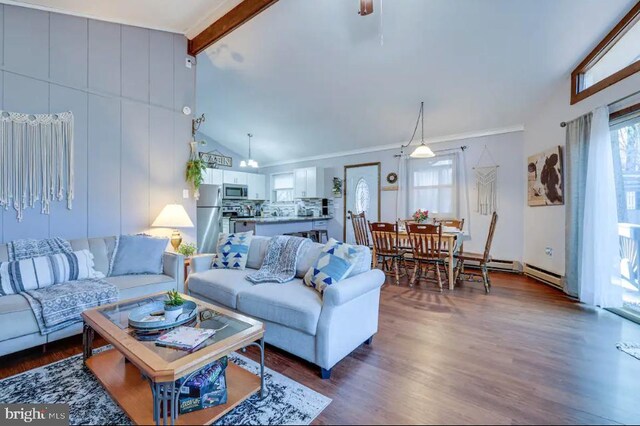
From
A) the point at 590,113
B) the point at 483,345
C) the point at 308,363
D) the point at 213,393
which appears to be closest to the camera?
the point at 213,393

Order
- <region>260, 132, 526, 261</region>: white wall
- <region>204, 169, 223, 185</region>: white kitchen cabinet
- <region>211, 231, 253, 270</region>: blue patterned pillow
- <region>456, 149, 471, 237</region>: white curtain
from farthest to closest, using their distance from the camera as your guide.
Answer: <region>204, 169, 223, 185</region>: white kitchen cabinet, <region>456, 149, 471, 237</region>: white curtain, <region>260, 132, 526, 261</region>: white wall, <region>211, 231, 253, 270</region>: blue patterned pillow

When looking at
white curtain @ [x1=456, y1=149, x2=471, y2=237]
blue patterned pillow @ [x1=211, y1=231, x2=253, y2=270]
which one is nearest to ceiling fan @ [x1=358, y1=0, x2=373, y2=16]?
blue patterned pillow @ [x1=211, y1=231, x2=253, y2=270]

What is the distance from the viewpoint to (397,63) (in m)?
3.80

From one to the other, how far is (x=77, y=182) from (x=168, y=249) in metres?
1.27

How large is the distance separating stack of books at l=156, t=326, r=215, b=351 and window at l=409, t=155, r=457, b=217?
4790mm

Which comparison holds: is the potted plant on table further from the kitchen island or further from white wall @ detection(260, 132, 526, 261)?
white wall @ detection(260, 132, 526, 261)

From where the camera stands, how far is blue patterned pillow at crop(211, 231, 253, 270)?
3.06 m

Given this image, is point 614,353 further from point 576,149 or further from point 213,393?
point 213,393

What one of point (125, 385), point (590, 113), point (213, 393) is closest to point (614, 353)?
point (590, 113)

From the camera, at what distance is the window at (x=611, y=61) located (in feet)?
8.95

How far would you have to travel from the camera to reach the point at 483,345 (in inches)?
90.2

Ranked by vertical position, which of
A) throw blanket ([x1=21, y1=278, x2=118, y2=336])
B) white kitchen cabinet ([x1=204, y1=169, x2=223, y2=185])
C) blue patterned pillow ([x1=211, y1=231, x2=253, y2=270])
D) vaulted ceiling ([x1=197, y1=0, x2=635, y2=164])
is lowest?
throw blanket ([x1=21, y1=278, x2=118, y2=336])

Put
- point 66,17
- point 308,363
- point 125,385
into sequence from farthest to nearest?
point 66,17 < point 308,363 < point 125,385

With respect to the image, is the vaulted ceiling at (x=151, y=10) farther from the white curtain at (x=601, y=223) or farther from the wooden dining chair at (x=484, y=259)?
the white curtain at (x=601, y=223)
